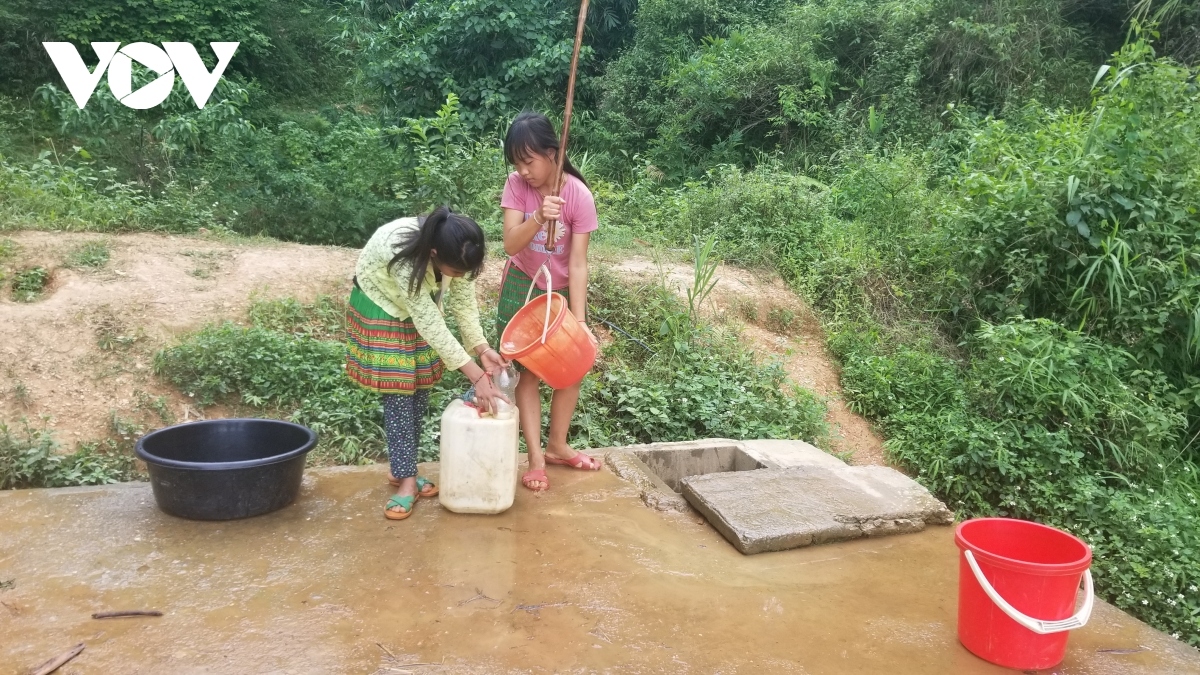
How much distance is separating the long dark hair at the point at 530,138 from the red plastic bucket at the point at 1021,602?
1.85m

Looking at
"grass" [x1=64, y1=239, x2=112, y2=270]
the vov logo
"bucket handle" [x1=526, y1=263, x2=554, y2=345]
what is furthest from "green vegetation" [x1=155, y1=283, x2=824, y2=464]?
the vov logo

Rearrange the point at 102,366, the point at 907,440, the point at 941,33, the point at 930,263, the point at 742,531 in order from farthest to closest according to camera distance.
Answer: the point at 941,33 → the point at 930,263 → the point at 907,440 → the point at 102,366 → the point at 742,531

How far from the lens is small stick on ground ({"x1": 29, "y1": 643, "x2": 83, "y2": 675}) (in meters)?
1.94

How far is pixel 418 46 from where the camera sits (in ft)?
32.9

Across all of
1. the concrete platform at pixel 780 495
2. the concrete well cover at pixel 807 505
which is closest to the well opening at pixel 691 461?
the concrete platform at pixel 780 495

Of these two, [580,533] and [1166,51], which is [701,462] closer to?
[580,533]

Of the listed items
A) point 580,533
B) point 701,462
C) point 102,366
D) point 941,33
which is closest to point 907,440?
point 701,462

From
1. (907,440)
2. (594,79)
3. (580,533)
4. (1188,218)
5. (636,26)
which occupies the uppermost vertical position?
(636,26)

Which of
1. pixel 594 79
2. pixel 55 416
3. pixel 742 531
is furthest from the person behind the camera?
pixel 594 79

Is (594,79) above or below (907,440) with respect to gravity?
above

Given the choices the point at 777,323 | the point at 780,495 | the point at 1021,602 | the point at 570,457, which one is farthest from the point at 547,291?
the point at 777,323

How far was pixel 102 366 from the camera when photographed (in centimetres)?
403

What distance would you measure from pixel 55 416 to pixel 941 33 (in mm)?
8877

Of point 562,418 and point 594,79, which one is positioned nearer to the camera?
point 562,418
